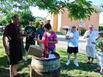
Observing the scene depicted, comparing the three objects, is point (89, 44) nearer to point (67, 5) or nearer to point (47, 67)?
point (67, 5)

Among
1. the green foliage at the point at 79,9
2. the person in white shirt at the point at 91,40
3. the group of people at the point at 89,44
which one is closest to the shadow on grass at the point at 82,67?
the group of people at the point at 89,44

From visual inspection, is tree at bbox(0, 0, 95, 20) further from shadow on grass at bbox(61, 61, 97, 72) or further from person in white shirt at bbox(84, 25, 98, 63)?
shadow on grass at bbox(61, 61, 97, 72)

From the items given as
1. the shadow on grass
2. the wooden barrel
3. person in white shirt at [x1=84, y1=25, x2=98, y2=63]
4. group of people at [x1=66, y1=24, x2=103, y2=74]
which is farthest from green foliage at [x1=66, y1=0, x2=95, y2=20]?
the wooden barrel

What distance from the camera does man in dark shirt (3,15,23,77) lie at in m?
10.0

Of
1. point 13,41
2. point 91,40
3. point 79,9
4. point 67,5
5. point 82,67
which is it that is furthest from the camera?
point 67,5

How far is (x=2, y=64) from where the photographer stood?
50.2 feet

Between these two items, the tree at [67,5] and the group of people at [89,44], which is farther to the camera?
the tree at [67,5]

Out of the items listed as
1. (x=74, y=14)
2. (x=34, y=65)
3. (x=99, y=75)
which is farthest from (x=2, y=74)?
(x=74, y=14)

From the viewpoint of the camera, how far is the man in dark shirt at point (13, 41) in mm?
10023

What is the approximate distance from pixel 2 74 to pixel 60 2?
16.7 ft

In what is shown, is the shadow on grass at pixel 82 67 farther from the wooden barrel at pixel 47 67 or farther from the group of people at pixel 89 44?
the wooden barrel at pixel 47 67

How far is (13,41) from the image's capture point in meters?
10.1

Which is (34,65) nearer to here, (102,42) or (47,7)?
(102,42)

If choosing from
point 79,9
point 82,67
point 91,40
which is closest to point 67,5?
point 79,9
